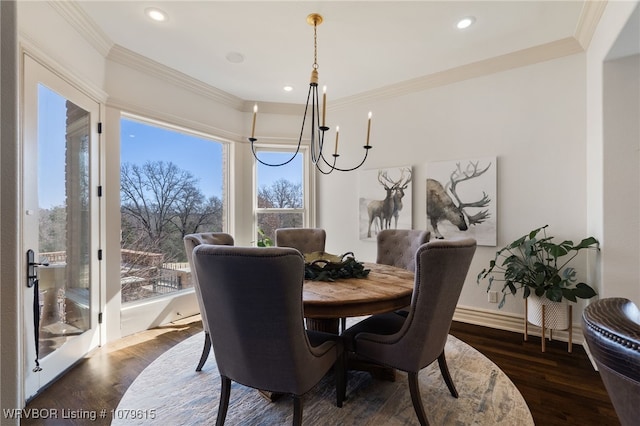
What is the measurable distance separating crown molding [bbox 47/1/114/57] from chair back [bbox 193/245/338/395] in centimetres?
241

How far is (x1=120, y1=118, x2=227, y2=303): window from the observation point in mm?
3207

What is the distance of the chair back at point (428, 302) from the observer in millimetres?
1534

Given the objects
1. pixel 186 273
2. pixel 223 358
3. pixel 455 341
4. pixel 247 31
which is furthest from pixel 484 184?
pixel 186 273

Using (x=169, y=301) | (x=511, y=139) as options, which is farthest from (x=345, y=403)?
(x=511, y=139)

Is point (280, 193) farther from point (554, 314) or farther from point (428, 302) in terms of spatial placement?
point (554, 314)

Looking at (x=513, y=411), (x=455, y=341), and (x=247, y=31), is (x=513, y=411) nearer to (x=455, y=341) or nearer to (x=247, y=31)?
(x=455, y=341)

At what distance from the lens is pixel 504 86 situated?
10.4ft

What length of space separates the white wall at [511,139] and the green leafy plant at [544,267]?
0.21m

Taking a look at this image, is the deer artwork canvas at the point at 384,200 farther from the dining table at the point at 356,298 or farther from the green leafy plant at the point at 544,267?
the dining table at the point at 356,298

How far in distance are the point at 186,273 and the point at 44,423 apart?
200cm

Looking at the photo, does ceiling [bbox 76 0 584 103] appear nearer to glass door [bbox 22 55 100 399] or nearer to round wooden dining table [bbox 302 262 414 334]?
glass door [bbox 22 55 100 399]

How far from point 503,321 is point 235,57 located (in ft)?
13.3

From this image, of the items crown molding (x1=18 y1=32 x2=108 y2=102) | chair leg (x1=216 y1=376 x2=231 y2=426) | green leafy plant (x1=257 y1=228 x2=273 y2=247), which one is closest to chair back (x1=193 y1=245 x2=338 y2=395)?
chair leg (x1=216 y1=376 x2=231 y2=426)

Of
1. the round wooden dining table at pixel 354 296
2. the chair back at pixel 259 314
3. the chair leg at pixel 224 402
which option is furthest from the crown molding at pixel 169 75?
the chair leg at pixel 224 402
